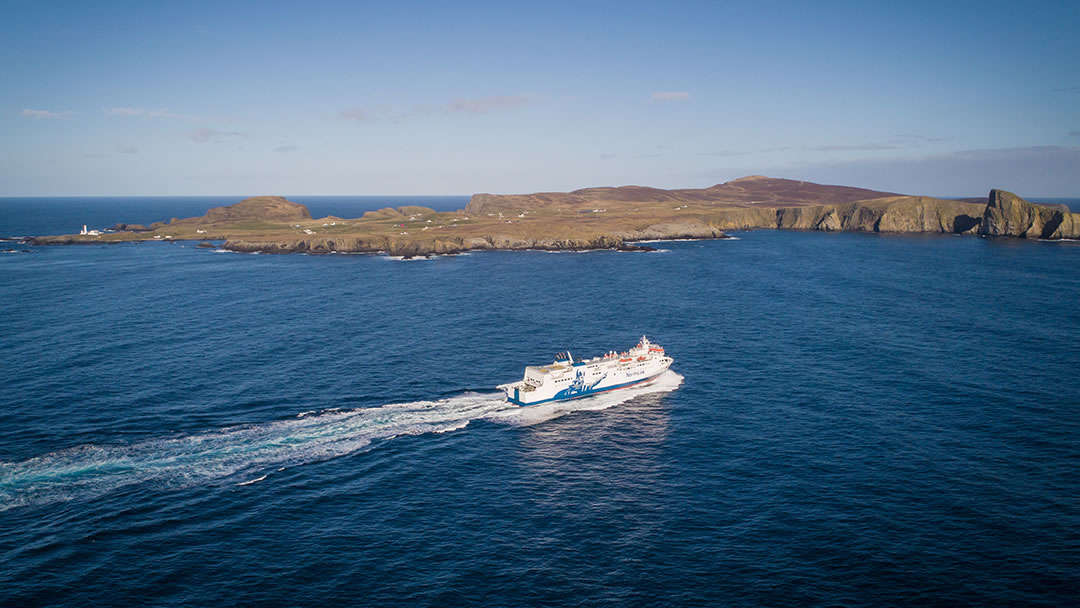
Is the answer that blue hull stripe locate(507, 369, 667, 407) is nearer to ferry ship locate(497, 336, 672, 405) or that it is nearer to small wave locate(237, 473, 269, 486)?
ferry ship locate(497, 336, 672, 405)

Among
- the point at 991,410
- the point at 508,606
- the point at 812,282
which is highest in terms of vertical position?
the point at 812,282

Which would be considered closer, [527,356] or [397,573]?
[397,573]

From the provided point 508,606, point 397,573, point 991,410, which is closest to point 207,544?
point 397,573

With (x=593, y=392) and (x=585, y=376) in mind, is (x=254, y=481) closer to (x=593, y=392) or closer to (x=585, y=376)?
(x=585, y=376)

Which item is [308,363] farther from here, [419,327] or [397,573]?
[397,573]

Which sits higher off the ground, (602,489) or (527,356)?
(527,356)

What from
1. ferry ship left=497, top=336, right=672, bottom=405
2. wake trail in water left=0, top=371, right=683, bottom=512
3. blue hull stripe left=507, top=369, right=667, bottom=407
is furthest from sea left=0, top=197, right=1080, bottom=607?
ferry ship left=497, top=336, right=672, bottom=405
